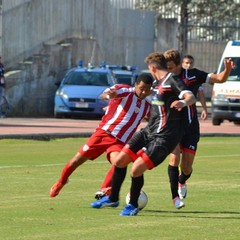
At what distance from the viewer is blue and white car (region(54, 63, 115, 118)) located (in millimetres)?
36812

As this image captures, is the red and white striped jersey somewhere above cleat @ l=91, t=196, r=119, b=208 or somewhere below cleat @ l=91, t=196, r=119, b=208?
above

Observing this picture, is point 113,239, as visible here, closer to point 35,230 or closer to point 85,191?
point 35,230

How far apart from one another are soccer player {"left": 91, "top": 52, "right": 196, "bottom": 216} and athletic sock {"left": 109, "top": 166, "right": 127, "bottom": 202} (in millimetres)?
374

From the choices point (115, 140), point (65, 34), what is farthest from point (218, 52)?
point (115, 140)

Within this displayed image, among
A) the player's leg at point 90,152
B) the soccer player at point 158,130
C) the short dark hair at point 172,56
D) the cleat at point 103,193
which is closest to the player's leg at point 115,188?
the cleat at point 103,193

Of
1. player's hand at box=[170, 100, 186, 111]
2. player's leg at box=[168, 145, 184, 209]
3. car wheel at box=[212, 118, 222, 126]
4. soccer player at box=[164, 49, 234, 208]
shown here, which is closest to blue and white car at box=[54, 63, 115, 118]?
car wheel at box=[212, 118, 222, 126]

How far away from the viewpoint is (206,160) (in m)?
21.5

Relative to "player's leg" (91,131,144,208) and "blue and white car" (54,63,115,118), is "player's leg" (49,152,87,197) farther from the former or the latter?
"blue and white car" (54,63,115,118)

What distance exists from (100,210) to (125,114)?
4.25ft

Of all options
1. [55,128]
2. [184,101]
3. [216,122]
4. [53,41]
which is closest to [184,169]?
[184,101]

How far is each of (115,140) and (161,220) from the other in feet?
5.74

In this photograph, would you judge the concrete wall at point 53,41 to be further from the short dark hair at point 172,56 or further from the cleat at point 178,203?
the cleat at point 178,203

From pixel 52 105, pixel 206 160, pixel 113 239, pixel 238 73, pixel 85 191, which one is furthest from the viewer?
pixel 52 105

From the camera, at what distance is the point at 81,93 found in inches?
1458
